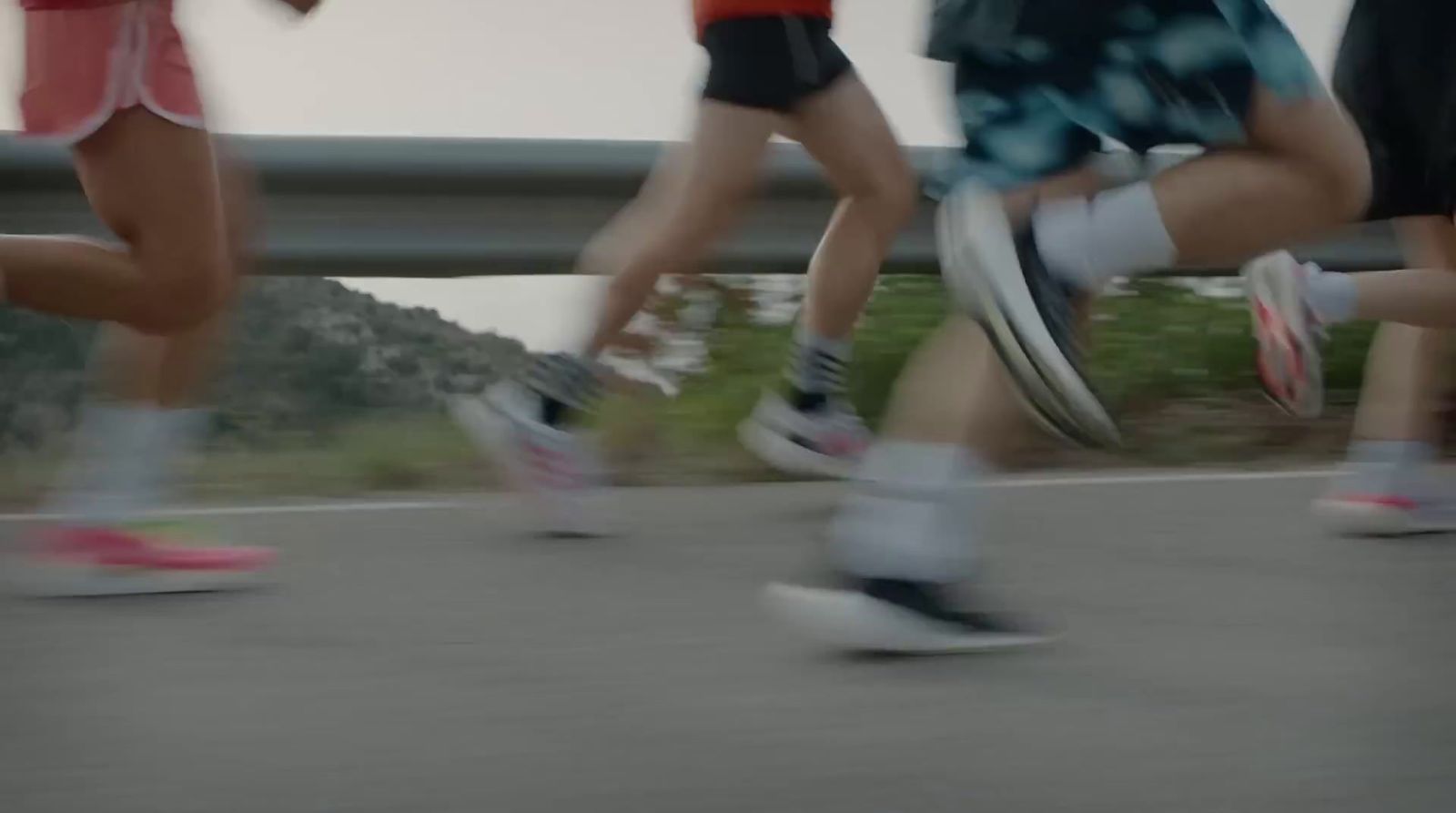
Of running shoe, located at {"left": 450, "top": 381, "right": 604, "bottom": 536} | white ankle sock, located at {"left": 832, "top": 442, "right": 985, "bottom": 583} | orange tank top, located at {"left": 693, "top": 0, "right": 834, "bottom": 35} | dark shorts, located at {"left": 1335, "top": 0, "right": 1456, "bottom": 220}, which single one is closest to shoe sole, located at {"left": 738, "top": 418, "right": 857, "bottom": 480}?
running shoe, located at {"left": 450, "top": 381, "right": 604, "bottom": 536}

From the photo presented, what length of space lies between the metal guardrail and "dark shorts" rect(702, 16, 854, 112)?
1.36 metres

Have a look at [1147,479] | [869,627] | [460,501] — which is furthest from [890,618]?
[1147,479]

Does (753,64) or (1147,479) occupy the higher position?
(753,64)

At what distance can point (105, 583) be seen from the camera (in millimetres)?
2961

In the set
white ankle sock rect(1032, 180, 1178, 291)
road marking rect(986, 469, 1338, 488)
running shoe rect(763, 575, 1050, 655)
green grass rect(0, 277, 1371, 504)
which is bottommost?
green grass rect(0, 277, 1371, 504)

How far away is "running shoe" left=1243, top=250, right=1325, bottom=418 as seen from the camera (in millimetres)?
3008

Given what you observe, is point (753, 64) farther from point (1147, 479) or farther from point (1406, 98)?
point (1147, 479)

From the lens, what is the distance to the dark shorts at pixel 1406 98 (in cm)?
337

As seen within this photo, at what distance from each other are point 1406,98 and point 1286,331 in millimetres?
645

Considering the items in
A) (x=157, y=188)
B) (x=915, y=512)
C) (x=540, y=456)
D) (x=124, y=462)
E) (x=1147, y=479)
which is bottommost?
(x=1147, y=479)

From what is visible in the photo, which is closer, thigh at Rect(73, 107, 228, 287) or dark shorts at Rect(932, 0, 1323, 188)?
dark shorts at Rect(932, 0, 1323, 188)

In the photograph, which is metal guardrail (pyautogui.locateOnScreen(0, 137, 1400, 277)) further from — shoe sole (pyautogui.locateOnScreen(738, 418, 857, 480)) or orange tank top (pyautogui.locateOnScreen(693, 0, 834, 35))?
orange tank top (pyautogui.locateOnScreen(693, 0, 834, 35))

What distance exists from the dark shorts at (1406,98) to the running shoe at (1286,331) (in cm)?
38

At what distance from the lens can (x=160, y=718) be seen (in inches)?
90.3
